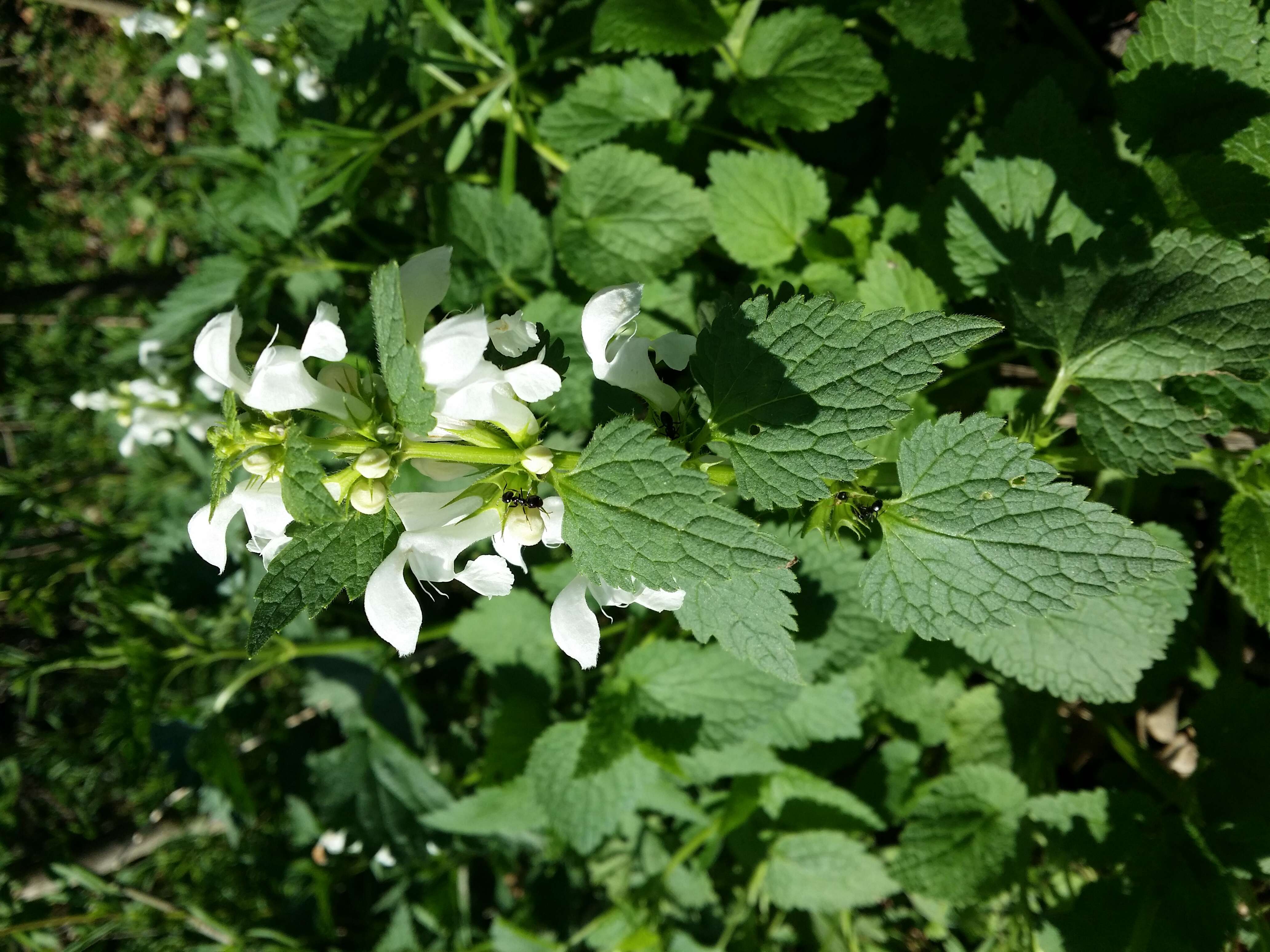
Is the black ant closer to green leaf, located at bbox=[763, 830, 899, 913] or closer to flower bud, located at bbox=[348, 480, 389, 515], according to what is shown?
flower bud, located at bbox=[348, 480, 389, 515]

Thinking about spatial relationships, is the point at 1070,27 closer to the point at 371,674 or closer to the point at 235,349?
the point at 235,349

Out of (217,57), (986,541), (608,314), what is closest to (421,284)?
(608,314)

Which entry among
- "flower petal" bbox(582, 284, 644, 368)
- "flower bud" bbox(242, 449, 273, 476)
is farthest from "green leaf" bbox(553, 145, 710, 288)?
"flower bud" bbox(242, 449, 273, 476)

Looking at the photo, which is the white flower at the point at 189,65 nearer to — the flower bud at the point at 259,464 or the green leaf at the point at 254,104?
the green leaf at the point at 254,104

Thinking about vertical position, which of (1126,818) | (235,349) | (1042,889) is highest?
(235,349)

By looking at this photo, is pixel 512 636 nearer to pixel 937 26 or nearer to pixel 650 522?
pixel 650 522

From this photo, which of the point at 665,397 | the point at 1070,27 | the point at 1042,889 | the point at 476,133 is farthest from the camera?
the point at 1042,889

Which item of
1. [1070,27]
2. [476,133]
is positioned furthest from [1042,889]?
[476,133]
